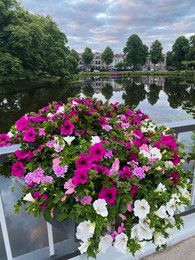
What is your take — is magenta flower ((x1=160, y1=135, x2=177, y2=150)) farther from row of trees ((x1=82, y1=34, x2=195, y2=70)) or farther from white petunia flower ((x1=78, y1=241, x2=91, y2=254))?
row of trees ((x1=82, y1=34, x2=195, y2=70))

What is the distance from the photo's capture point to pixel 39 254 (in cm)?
147

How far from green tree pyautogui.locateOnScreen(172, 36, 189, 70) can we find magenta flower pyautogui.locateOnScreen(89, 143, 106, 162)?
58098 mm

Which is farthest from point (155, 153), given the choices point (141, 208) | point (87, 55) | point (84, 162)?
point (87, 55)

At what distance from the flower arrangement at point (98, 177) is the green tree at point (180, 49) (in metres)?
57.9

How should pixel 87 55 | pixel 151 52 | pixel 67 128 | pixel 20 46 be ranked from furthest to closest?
pixel 87 55 < pixel 151 52 < pixel 20 46 < pixel 67 128

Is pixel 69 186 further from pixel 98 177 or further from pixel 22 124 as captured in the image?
pixel 22 124

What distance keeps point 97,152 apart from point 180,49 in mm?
60306

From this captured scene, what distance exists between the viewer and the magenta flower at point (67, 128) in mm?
1102

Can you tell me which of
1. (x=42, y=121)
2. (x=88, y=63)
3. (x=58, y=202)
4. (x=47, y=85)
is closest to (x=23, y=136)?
(x=42, y=121)

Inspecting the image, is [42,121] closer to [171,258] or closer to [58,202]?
[58,202]

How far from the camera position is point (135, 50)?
61219 mm

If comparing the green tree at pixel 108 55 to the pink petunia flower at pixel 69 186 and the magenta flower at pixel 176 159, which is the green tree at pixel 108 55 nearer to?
the magenta flower at pixel 176 159

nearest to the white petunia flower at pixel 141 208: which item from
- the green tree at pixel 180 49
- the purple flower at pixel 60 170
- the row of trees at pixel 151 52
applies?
the purple flower at pixel 60 170

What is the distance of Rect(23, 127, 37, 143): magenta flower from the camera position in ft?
3.51
